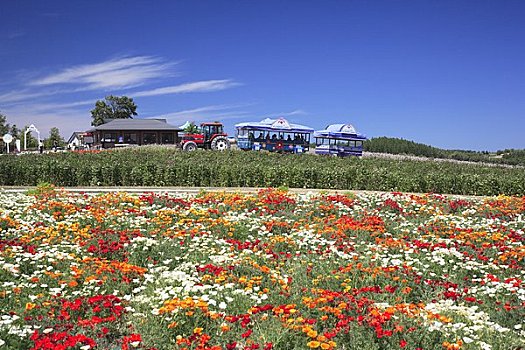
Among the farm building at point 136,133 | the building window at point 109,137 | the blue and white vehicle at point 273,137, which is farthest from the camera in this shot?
the building window at point 109,137

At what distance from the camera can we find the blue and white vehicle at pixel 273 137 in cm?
3278

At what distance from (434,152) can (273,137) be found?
16.8 metres

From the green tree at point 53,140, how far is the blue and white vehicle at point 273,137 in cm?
5031

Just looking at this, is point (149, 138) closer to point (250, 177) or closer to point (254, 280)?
point (250, 177)

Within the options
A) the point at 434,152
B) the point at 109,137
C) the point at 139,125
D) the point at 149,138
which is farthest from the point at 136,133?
the point at 434,152

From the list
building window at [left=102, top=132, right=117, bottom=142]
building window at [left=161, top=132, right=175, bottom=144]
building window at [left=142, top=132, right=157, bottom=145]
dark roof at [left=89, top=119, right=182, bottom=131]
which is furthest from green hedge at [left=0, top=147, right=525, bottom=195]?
building window at [left=161, top=132, right=175, bottom=144]

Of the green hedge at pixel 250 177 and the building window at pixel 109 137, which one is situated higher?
the building window at pixel 109 137

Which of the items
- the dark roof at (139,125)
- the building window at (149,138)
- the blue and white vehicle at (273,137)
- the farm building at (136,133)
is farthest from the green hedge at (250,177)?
the building window at (149,138)

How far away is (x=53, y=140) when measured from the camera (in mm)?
74812

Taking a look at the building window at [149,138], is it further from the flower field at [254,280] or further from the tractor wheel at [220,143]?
the flower field at [254,280]

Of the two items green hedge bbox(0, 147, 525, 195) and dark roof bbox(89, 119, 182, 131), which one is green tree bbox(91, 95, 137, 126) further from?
green hedge bbox(0, 147, 525, 195)

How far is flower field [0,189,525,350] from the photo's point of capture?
14.6 feet

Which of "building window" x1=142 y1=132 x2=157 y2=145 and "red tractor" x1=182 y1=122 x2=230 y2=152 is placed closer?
"red tractor" x1=182 y1=122 x2=230 y2=152

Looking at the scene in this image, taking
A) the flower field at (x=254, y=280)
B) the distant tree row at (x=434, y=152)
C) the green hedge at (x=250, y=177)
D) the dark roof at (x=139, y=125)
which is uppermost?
the dark roof at (x=139, y=125)
